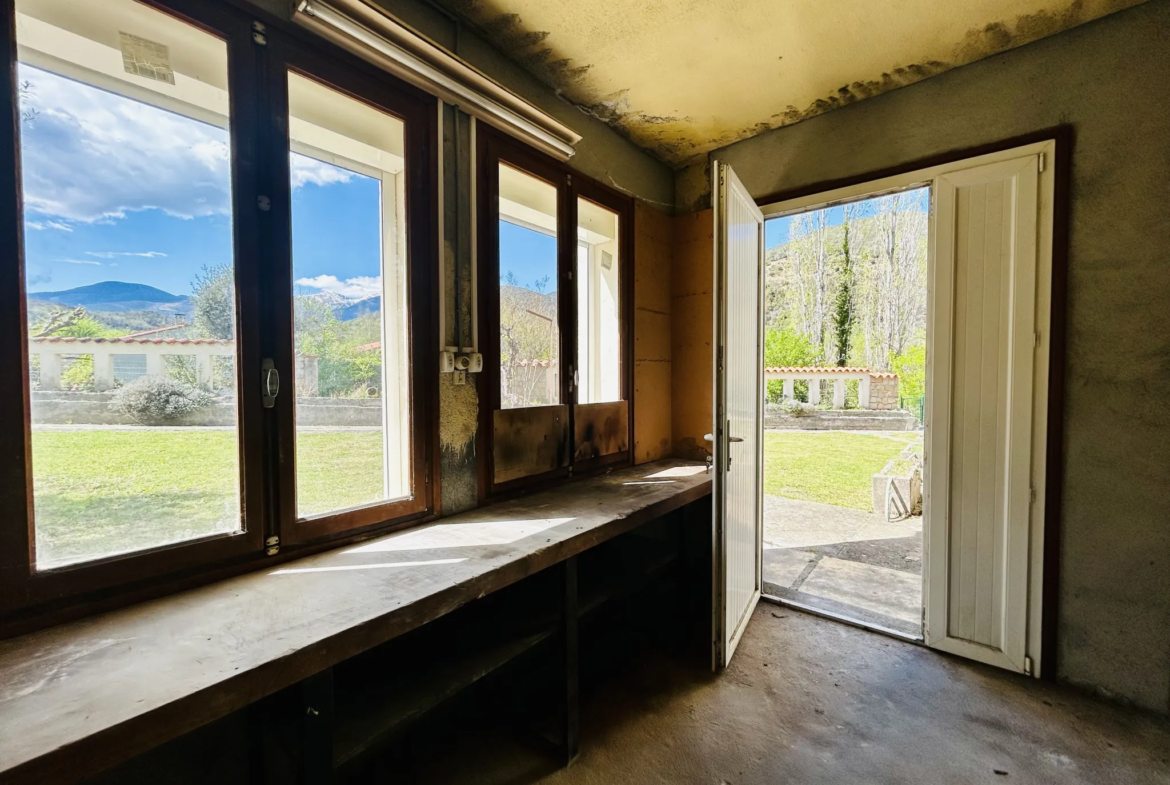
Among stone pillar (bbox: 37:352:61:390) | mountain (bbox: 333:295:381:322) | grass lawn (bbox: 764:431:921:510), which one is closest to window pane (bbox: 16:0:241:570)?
stone pillar (bbox: 37:352:61:390)

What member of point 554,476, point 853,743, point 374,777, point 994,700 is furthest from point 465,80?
point 994,700

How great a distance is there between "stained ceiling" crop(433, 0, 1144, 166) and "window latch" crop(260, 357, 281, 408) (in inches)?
63.5

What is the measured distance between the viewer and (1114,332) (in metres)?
→ 1.99

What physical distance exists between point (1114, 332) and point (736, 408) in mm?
1580

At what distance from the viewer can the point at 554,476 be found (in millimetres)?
2545

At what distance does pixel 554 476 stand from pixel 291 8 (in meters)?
2.15

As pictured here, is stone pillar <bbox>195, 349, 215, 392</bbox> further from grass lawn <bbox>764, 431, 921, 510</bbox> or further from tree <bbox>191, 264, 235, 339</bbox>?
grass lawn <bbox>764, 431, 921, 510</bbox>

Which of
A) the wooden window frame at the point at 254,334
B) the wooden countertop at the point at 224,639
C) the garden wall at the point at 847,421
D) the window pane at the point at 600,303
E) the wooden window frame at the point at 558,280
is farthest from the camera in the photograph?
the garden wall at the point at 847,421

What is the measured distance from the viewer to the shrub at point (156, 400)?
1302 mm

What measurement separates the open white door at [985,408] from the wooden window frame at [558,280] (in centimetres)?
164

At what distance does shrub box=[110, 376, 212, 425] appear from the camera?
4.27 ft

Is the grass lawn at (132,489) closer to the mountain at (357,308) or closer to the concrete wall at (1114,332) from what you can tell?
the mountain at (357,308)

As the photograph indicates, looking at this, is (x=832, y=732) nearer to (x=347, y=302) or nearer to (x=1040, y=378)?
(x=1040, y=378)

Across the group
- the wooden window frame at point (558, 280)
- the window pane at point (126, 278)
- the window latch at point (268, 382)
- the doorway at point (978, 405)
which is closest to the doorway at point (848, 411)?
the doorway at point (978, 405)
